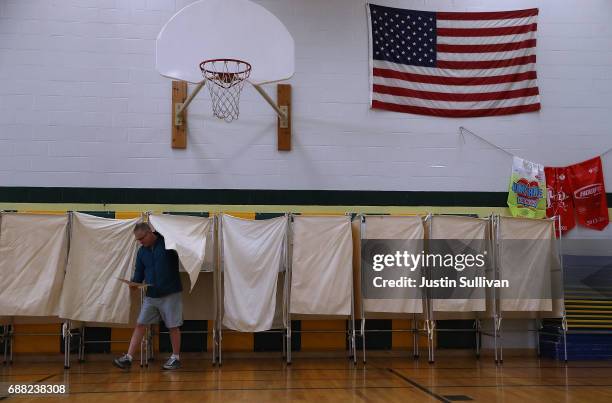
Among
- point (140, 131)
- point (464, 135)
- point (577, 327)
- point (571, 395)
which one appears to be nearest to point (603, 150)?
point (464, 135)

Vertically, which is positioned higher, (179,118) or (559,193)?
(179,118)

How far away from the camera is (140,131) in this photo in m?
8.14

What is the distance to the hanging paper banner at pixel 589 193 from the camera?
28.1 ft

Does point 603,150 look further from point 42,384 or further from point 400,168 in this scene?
point 42,384

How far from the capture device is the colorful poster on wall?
8.49 m

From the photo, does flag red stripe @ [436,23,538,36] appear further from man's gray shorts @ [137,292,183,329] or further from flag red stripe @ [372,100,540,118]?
man's gray shorts @ [137,292,183,329]

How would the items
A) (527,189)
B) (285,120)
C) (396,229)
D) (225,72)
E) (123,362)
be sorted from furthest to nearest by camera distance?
(527,189) → (285,120) → (396,229) → (225,72) → (123,362)

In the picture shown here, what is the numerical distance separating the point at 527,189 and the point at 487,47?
6.65 feet

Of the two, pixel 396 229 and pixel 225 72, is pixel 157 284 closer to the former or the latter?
pixel 225 72

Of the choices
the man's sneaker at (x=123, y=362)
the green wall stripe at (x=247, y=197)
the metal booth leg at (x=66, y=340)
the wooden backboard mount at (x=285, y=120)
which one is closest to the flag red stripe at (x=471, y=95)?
the green wall stripe at (x=247, y=197)

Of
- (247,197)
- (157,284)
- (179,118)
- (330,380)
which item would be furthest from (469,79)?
(157,284)

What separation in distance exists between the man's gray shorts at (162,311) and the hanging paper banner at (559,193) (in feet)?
16.7

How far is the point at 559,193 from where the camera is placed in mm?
8617

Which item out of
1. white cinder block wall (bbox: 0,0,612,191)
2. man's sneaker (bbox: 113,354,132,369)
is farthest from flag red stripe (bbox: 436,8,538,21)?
man's sneaker (bbox: 113,354,132,369)
